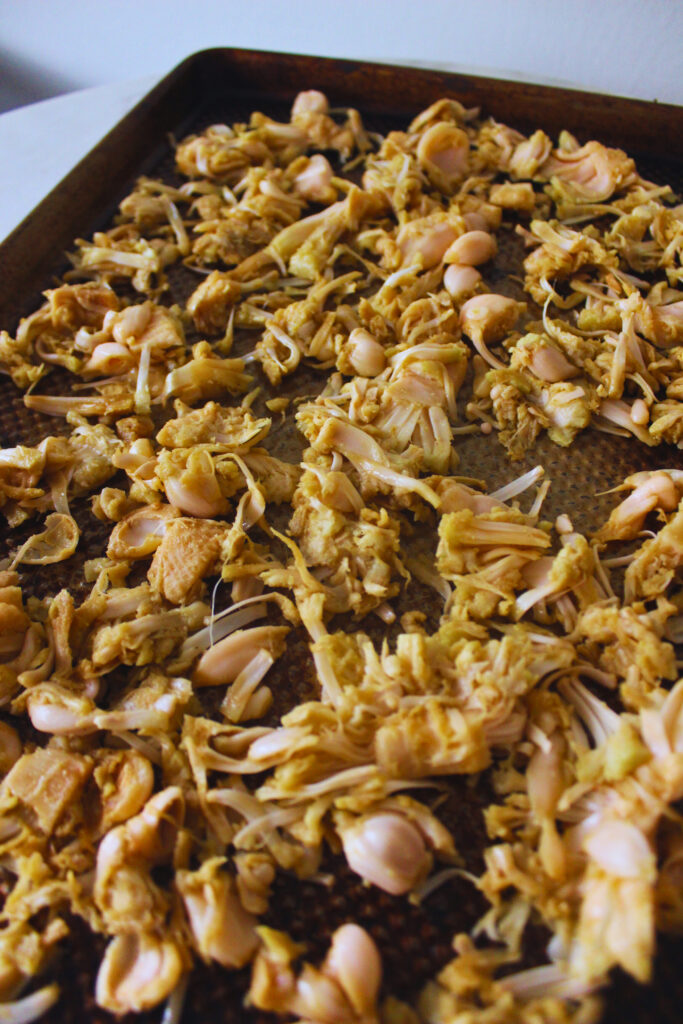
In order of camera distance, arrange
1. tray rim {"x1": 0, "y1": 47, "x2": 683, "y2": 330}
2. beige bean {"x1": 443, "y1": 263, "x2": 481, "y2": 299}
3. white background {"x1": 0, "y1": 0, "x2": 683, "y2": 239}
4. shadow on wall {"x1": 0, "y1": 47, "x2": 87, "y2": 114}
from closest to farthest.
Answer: beige bean {"x1": 443, "y1": 263, "x2": 481, "y2": 299}
tray rim {"x1": 0, "y1": 47, "x2": 683, "y2": 330}
white background {"x1": 0, "y1": 0, "x2": 683, "y2": 239}
shadow on wall {"x1": 0, "y1": 47, "x2": 87, "y2": 114}

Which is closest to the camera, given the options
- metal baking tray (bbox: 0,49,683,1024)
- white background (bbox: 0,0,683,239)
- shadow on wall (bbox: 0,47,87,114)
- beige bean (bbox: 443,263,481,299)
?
metal baking tray (bbox: 0,49,683,1024)

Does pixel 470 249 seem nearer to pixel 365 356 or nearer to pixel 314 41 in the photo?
pixel 365 356

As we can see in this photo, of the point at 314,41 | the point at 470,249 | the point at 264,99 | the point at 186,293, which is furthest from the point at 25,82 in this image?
the point at 470,249

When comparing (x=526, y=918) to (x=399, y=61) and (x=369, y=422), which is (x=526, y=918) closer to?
(x=369, y=422)

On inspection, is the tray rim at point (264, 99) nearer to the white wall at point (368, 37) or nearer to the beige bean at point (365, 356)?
the white wall at point (368, 37)

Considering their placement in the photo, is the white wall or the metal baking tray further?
the white wall

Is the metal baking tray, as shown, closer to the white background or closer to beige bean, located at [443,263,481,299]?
the white background

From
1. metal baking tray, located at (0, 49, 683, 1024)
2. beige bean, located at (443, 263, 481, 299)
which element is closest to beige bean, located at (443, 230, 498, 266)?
beige bean, located at (443, 263, 481, 299)
